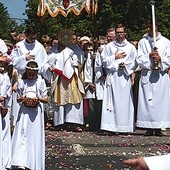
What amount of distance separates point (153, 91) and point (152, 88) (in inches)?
2.9

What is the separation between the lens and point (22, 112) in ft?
30.2

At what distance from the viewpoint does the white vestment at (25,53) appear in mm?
11773

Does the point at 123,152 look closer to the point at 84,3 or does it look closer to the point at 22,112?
the point at 22,112

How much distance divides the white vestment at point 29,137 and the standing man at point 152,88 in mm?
4260

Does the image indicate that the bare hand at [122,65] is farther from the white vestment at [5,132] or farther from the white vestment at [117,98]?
the white vestment at [5,132]

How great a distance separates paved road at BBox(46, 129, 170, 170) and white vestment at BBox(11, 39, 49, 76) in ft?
4.82

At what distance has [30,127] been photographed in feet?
30.3

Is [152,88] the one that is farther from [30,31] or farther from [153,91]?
[30,31]

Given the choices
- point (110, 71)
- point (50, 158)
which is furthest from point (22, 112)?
point (110, 71)

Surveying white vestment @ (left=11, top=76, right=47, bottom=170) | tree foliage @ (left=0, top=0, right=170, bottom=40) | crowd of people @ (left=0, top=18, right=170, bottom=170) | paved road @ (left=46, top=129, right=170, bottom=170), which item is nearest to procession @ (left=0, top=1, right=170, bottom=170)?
crowd of people @ (left=0, top=18, right=170, bottom=170)

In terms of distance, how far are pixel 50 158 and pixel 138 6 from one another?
39132 millimetres

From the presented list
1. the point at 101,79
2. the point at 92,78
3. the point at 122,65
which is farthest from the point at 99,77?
the point at 122,65

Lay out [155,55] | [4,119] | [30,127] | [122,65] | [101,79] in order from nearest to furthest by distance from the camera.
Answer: [30,127]
[4,119]
[155,55]
[122,65]
[101,79]

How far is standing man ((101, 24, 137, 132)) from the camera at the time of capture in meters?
13.2
